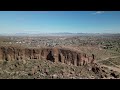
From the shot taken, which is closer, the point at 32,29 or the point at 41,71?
the point at 41,71

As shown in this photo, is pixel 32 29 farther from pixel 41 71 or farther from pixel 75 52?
pixel 41 71

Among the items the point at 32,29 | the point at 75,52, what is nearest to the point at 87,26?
the point at 32,29
